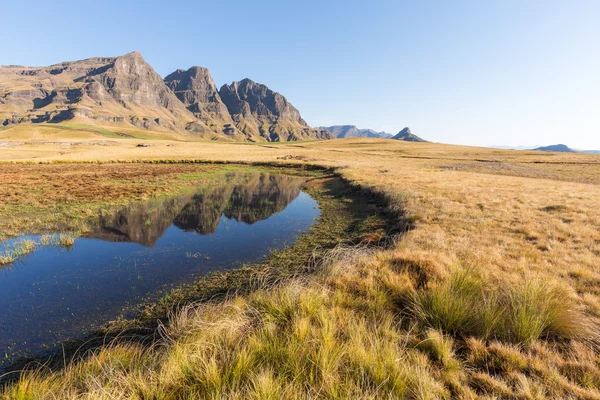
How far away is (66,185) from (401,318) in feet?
120

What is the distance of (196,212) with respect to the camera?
20812 mm

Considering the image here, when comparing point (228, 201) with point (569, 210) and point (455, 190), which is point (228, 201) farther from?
point (569, 210)

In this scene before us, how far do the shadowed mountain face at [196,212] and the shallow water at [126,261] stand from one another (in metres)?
0.06

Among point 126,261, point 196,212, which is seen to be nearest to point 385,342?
point 126,261

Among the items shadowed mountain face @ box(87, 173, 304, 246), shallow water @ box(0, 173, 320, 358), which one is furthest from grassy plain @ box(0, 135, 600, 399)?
shadowed mountain face @ box(87, 173, 304, 246)

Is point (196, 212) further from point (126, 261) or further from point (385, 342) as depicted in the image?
point (385, 342)

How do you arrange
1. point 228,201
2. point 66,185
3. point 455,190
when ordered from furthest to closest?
point 66,185, point 228,201, point 455,190

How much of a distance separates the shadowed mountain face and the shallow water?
0.06 m

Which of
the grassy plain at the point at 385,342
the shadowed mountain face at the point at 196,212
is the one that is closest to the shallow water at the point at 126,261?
the shadowed mountain face at the point at 196,212

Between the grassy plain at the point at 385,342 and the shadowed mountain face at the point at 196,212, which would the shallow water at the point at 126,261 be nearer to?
the shadowed mountain face at the point at 196,212

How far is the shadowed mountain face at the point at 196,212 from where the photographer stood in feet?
52.2

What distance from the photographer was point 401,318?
543cm

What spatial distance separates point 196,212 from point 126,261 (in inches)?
360

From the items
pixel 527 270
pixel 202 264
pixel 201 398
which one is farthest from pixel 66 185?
pixel 527 270
